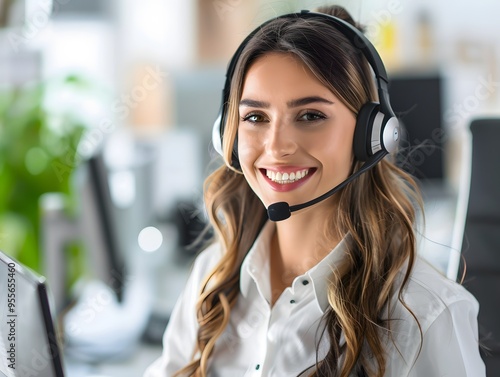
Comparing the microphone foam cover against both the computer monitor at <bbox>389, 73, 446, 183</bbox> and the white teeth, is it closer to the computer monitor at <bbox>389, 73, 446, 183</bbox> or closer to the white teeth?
the white teeth

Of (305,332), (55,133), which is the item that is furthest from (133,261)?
(305,332)

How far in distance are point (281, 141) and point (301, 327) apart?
28cm

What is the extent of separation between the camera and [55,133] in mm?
2631

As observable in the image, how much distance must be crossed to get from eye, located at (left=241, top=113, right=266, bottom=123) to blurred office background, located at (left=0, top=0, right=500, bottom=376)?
0.70 ft

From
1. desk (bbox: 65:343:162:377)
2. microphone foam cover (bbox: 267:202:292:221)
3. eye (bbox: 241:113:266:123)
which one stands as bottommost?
desk (bbox: 65:343:162:377)

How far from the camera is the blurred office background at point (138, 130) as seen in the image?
1.82 meters

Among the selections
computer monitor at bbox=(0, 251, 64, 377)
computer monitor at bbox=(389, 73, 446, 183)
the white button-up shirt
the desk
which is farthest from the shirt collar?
computer monitor at bbox=(389, 73, 446, 183)

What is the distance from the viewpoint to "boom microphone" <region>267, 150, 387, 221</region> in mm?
946

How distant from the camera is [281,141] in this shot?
0.95 m

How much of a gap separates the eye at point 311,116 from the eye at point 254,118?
61mm

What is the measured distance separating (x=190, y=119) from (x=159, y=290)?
37.8 inches

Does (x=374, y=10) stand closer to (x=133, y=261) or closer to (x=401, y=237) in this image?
(x=133, y=261)

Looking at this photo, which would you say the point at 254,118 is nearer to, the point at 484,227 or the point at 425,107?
the point at 484,227

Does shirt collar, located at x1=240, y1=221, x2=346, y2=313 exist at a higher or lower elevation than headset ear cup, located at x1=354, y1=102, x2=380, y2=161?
lower
